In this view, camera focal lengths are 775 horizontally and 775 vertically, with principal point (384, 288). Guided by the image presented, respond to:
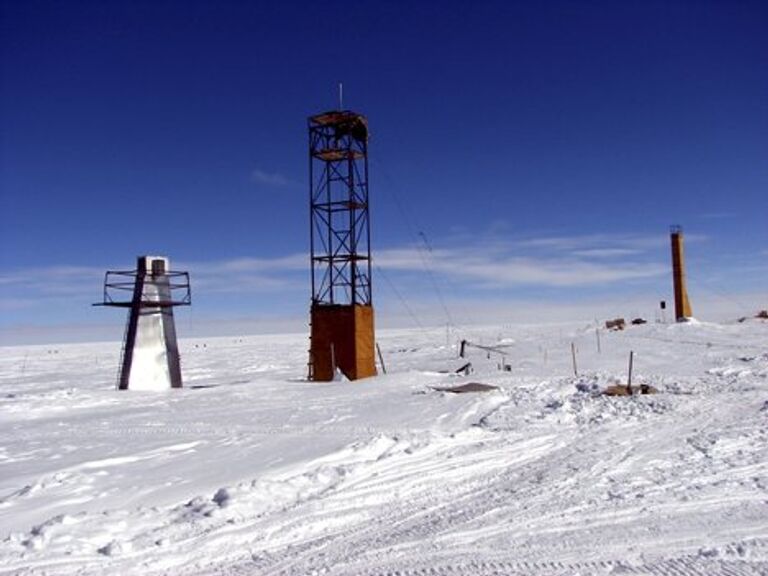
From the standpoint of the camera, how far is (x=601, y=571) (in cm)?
533

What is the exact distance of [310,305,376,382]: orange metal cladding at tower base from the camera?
23141mm

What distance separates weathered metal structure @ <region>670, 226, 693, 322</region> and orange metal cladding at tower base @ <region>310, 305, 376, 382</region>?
28112 millimetres

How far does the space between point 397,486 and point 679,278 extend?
41.5 m

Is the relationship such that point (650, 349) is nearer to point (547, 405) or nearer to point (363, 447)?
A: point (547, 405)

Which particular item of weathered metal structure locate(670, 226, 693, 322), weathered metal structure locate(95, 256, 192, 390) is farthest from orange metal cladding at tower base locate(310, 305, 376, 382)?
weathered metal structure locate(670, 226, 693, 322)

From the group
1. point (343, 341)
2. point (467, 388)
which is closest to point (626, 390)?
point (467, 388)

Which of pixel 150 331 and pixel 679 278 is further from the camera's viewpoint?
pixel 679 278

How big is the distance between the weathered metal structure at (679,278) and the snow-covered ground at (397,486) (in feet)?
101

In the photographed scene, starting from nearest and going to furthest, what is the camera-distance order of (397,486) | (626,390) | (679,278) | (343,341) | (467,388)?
(397,486), (626,390), (467,388), (343,341), (679,278)

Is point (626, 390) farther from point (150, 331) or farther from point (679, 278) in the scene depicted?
point (679, 278)

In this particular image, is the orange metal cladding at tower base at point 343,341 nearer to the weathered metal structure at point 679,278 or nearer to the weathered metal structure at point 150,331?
the weathered metal structure at point 150,331

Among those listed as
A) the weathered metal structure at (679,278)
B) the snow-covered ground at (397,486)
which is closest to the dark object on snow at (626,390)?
the snow-covered ground at (397,486)

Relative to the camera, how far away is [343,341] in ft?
76.4

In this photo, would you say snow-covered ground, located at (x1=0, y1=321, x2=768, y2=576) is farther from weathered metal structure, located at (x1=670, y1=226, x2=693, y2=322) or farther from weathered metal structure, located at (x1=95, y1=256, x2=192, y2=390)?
weathered metal structure, located at (x1=670, y1=226, x2=693, y2=322)
